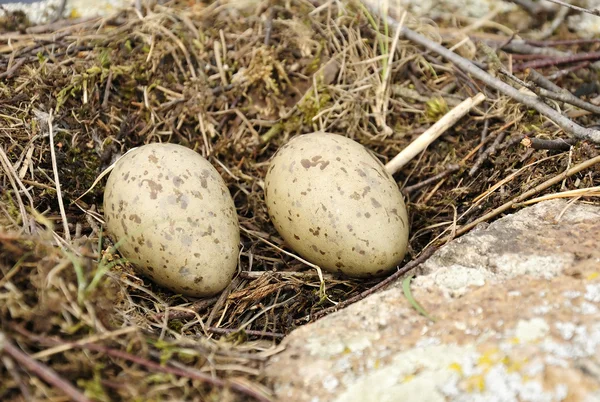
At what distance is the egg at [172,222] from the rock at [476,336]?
22.2 inches

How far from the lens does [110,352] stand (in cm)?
155

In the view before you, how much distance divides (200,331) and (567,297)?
50.6 inches

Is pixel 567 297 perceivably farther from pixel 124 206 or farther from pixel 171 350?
pixel 124 206

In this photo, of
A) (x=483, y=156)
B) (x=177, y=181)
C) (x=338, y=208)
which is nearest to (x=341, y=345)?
(x=338, y=208)

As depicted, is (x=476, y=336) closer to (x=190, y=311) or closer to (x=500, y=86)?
(x=190, y=311)

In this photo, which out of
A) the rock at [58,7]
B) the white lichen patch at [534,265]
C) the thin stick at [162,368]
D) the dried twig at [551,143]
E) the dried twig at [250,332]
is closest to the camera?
the thin stick at [162,368]

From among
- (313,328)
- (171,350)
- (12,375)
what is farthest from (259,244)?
(12,375)

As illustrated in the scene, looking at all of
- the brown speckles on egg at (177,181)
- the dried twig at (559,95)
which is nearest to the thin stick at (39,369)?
the brown speckles on egg at (177,181)

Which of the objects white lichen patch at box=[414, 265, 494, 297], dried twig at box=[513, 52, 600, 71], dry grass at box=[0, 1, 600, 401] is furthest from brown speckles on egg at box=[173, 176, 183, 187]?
dried twig at box=[513, 52, 600, 71]

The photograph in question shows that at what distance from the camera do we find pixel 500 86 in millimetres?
2580

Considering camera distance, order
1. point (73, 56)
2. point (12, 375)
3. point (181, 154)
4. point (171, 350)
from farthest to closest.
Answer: point (73, 56), point (181, 154), point (171, 350), point (12, 375)

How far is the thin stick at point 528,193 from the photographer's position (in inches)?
87.5

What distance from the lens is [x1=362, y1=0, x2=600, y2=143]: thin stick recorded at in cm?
234

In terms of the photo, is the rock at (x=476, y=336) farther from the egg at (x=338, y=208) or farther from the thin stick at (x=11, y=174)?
the thin stick at (x=11, y=174)
